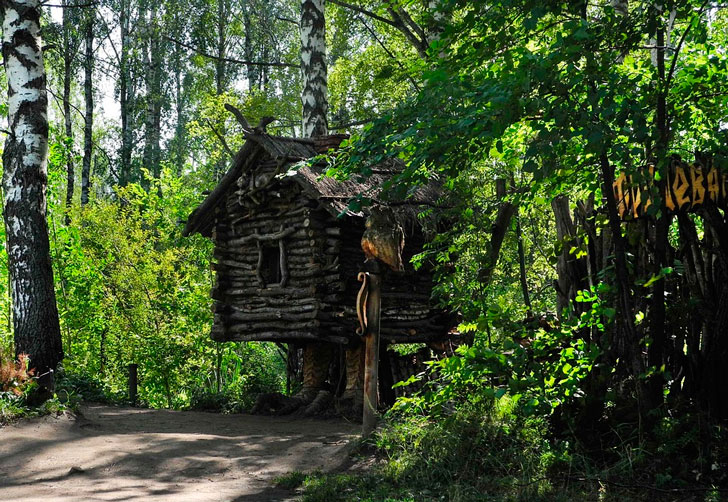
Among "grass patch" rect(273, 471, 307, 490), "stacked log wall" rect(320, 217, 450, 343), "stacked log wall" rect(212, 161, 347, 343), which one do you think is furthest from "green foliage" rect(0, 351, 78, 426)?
"stacked log wall" rect(320, 217, 450, 343)

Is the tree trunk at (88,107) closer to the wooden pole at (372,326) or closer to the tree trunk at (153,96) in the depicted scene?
the tree trunk at (153,96)

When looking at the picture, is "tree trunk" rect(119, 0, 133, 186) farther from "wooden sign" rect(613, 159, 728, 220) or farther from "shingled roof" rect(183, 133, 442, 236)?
"wooden sign" rect(613, 159, 728, 220)

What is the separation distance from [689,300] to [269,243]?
8206 mm

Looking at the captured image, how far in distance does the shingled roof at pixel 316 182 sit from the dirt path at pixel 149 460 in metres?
3.60

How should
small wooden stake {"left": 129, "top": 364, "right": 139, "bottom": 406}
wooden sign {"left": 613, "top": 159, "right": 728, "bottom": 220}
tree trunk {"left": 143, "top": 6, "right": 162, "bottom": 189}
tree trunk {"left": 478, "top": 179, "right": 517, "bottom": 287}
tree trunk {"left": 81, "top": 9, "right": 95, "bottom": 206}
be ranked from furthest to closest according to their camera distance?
1. tree trunk {"left": 143, "top": 6, "right": 162, "bottom": 189}
2. tree trunk {"left": 81, "top": 9, "right": 95, "bottom": 206}
3. small wooden stake {"left": 129, "top": 364, "right": 139, "bottom": 406}
4. tree trunk {"left": 478, "top": 179, "right": 517, "bottom": 287}
5. wooden sign {"left": 613, "top": 159, "right": 728, "bottom": 220}

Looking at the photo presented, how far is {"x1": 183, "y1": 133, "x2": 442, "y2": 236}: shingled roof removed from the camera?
12.1m

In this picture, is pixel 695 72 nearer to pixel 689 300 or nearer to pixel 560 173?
pixel 560 173

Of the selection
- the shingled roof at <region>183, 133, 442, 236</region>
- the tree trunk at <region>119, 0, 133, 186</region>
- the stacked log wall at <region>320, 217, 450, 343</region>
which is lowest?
the stacked log wall at <region>320, 217, 450, 343</region>

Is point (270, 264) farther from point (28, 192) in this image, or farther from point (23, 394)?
point (23, 394)

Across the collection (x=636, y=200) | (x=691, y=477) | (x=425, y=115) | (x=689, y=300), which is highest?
(x=425, y=115)

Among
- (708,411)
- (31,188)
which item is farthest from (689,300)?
(31,188)

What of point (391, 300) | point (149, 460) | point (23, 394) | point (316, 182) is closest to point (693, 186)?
point (149, 460)

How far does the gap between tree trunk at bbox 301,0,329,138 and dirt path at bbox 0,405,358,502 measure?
21.9ft

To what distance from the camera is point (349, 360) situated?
1331 cm
